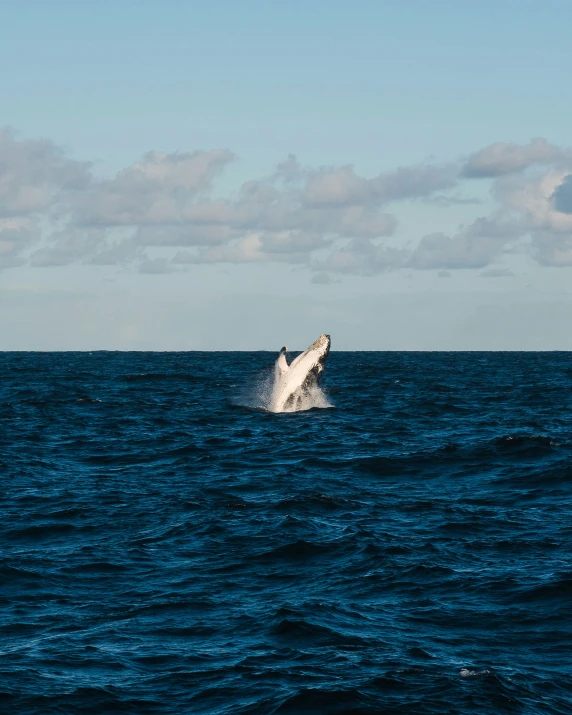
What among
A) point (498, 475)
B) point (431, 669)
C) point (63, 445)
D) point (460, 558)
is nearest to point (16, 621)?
point (431, 669)

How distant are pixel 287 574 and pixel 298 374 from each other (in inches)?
1081

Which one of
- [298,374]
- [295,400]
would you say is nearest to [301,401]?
[295,400]

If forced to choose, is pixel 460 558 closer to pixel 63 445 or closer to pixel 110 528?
pixel 110 528

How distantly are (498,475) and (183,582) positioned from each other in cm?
1502

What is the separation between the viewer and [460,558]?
70.2ft

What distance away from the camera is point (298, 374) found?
4756 centimetres

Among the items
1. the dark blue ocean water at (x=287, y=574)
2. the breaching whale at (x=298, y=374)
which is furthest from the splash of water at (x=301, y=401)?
the dark blue ocean water at (x=287, y=574)

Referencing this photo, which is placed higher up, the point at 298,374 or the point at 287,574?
the point at 298,374

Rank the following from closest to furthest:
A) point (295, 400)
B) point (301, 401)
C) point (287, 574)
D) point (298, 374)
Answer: point (287, 574), point (298, 374), point (295, 400), point (301, 401)

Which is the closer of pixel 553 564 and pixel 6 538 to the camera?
pixel 553 564

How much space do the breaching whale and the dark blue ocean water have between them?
5287mm

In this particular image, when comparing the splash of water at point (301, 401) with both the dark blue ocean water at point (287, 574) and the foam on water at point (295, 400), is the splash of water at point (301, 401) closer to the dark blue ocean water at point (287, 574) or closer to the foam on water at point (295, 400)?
the foam on water at point (295, 400)

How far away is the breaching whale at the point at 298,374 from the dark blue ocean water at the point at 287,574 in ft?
17.3

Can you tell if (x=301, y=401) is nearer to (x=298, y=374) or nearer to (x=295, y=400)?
(x=295, y=400)
